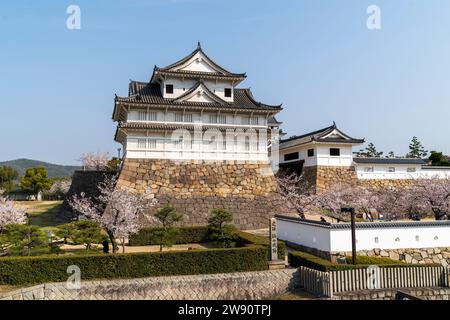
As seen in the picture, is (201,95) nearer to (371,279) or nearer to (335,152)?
(335,152)

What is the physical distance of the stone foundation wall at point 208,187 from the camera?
25984 millimetres

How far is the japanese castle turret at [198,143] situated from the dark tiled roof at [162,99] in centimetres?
8

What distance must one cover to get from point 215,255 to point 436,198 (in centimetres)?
1964

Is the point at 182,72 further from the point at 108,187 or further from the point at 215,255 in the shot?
the point at 215,255

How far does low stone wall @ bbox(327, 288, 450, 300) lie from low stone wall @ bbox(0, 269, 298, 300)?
7.30 feet

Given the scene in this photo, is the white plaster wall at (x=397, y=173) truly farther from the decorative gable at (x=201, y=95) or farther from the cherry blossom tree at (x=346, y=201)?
the decorative gable at (x=201, y=95)

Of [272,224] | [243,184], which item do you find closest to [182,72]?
[243,184]

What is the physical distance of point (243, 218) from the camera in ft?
87.8

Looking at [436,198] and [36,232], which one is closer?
[36,232]

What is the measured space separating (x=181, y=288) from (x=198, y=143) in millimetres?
16737

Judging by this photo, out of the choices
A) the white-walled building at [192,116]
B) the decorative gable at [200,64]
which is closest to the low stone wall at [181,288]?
the white-walled building at [192,116]

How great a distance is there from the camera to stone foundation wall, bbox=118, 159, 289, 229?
2598cm

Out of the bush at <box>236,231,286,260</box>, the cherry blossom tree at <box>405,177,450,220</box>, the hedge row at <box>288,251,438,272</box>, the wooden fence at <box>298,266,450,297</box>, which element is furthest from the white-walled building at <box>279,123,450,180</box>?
the wooden fence at <box>298,266,450,297</box>

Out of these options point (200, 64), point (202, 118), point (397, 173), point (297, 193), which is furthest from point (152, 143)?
point (397, 173)
